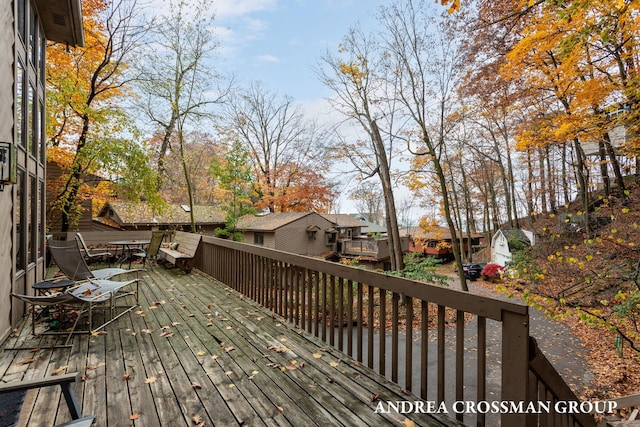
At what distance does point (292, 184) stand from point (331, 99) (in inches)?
421

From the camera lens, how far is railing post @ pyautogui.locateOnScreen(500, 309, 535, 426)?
1.62m

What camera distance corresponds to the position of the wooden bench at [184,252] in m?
7.32

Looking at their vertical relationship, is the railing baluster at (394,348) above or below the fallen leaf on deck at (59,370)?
above

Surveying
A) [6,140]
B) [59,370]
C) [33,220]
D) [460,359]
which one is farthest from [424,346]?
[33,220]

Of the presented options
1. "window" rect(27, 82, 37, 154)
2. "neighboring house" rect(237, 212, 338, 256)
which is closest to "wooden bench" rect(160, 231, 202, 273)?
"window" rect(27, 82, 37, 154)

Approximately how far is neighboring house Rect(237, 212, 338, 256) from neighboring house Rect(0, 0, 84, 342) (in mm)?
15544

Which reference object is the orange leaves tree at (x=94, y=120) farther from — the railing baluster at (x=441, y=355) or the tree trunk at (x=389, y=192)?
the railing baluster at (x=441, y=355)

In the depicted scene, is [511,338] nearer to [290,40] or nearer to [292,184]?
[290,40]

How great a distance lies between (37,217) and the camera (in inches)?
189

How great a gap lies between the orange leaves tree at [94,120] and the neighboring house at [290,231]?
10.7 metres

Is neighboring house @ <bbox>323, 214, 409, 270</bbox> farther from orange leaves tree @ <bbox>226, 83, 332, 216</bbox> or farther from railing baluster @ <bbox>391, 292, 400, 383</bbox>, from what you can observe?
railing baluster @ <bbox>391, 292, 400, 383</bbox>

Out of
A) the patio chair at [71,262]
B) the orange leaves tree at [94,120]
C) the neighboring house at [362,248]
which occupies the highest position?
the orange leaves tree at [94,120]

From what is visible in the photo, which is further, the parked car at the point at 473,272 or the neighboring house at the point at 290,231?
the neighboring house at the point at 290,231

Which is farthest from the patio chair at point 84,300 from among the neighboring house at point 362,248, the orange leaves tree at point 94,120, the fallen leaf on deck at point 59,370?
the neighboring house at point 362,248
